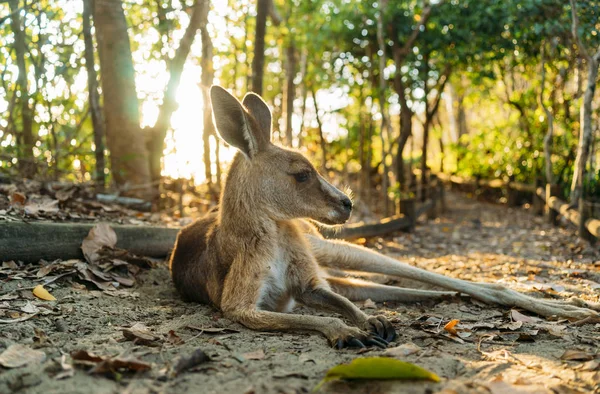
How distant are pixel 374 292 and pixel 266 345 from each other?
1625mm

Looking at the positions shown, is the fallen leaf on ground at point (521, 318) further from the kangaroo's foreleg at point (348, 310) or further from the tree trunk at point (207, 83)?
the tree trunk at point (207, 83)

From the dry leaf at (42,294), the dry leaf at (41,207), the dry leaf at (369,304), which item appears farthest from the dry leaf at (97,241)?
the dry leaf at (369,304)

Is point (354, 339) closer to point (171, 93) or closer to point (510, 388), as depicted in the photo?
point (510, 388)

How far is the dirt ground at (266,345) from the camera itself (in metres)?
2.44

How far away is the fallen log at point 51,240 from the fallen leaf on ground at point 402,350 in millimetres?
2869

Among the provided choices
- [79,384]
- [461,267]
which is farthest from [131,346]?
[461,267]

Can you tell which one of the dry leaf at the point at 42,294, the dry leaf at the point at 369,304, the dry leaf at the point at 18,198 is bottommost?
the dry leaf at the point at 369,304

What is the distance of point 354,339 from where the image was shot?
10.1 ft

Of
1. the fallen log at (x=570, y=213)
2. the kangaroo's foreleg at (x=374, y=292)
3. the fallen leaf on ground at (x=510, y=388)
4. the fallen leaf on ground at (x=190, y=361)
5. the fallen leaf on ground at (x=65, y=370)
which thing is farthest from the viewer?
the fallen log at (x=570, y=213)

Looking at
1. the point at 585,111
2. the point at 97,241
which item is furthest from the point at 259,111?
the point at 585,111

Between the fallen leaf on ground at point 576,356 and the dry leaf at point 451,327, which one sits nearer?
the fallen leaf on ground at point 576,356

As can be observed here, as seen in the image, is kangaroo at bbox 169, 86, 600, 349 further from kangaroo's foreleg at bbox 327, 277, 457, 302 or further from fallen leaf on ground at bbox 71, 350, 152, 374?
fallen leaf on ground at bbox 71, 350, 152, 374

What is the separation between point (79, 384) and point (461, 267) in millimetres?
4512

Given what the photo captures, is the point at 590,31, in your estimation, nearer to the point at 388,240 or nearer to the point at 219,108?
the point at 388,240
